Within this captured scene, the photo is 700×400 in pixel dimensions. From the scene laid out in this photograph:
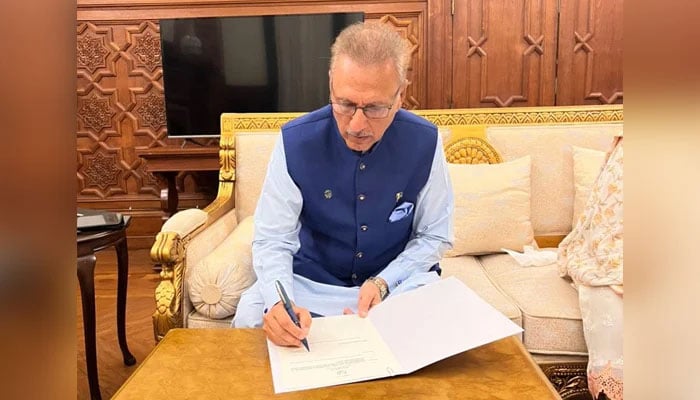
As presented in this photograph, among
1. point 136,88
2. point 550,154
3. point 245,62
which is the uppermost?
point 245,62

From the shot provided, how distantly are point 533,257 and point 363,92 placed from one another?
1.16 m

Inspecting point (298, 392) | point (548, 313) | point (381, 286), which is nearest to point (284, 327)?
point (298, 392)

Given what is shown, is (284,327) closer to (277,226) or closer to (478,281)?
(277,226)

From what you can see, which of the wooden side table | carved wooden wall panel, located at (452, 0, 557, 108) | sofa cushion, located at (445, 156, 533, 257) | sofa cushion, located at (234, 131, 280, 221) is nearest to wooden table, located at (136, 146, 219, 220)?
sofa cushion, located at (234, 131, 280, 221)

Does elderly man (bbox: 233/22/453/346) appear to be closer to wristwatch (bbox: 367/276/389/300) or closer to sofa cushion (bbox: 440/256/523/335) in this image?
wristwatch (bbox: 367/276/389/300)

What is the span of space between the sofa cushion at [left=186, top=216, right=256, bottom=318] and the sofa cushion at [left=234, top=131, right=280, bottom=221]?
490mm

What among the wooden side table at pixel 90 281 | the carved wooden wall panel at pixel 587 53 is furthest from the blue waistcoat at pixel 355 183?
the carved wooden wall panel at pixel 587 53

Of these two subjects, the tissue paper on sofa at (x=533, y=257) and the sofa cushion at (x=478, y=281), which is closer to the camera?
the sofa cushion at (x=478, y=281)

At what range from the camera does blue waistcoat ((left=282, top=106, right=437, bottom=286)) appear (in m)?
1.47

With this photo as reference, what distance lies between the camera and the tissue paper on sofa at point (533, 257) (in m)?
2.07

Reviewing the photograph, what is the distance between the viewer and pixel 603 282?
163cm

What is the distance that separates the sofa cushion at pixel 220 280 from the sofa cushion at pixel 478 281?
2.19ft

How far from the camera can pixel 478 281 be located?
1.94 meters

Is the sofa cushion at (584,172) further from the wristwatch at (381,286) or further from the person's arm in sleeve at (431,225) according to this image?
the wristwatch at (381,286)
